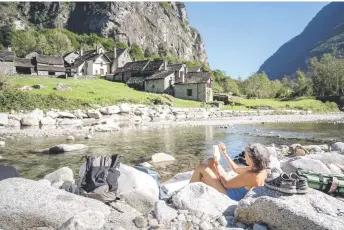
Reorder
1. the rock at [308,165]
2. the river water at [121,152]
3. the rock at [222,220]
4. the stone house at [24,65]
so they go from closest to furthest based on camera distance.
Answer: the rock at [222,220] → the rock at [308,165] → the river water at [121,152] → the stone house at [24,65]

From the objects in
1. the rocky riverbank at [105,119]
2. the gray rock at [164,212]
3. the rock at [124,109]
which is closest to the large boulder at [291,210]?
the gray rock at [164,212]

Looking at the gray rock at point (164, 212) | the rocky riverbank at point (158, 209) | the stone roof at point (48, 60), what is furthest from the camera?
the stone roof at point (48, 60)

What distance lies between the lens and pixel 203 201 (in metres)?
6.42

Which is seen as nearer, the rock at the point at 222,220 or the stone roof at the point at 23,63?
the rock at the point at 222,220

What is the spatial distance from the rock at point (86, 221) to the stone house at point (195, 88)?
186 ft

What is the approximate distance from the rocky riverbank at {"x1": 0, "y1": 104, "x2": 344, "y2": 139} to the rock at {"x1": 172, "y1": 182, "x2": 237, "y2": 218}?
16.8 metres

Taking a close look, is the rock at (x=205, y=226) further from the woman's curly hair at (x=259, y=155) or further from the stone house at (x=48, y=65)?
the stone house at (x=48, y=65)

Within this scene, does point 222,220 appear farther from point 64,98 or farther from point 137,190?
point 64,98

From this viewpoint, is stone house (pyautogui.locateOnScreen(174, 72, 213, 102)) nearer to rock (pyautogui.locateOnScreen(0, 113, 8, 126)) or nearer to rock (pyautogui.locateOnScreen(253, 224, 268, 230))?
rock (pyautogui.locateOnScreen(0, 113, 8, 126))

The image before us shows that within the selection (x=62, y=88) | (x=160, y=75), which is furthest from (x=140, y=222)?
(x=160, y=75)

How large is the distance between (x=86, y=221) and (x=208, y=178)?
10.4 feet

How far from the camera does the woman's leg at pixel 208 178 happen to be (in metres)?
7.34

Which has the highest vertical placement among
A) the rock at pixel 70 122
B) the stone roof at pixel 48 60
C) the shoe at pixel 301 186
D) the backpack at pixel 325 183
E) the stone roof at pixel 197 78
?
the stone roof at pixel 48 60

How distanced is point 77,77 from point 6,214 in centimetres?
6488
